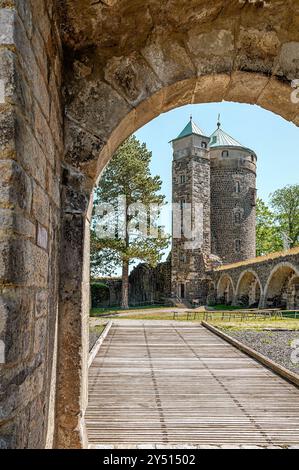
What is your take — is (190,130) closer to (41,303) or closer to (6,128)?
(41,303)

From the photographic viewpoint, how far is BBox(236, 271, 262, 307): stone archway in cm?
2417

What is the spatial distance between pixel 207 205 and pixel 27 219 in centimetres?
2760

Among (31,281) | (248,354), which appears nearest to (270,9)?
(31,281)

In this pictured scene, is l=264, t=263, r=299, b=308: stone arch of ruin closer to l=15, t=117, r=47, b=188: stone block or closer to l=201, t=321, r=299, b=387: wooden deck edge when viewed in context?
l=201, t=321, r=299, b=387: wooden deck edge

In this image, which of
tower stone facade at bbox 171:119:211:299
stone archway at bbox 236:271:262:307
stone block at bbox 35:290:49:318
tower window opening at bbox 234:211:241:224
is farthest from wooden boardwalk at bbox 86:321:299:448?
tower window opening at bbox 234:211:241:224

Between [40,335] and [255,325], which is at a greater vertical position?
[40,335]

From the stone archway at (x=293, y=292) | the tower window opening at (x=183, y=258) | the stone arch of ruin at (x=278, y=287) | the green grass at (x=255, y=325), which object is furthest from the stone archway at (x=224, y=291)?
the green grass at (x=255, y=325)

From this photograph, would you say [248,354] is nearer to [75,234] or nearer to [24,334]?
[75,234]

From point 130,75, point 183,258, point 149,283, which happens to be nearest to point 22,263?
point 130,75

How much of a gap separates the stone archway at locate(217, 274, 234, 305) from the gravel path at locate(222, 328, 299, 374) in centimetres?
1624

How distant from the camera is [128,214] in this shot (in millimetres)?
22156

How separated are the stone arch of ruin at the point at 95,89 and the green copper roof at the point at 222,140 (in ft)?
99.8

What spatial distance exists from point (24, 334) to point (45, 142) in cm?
89

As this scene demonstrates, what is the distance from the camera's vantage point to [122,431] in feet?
10.5
